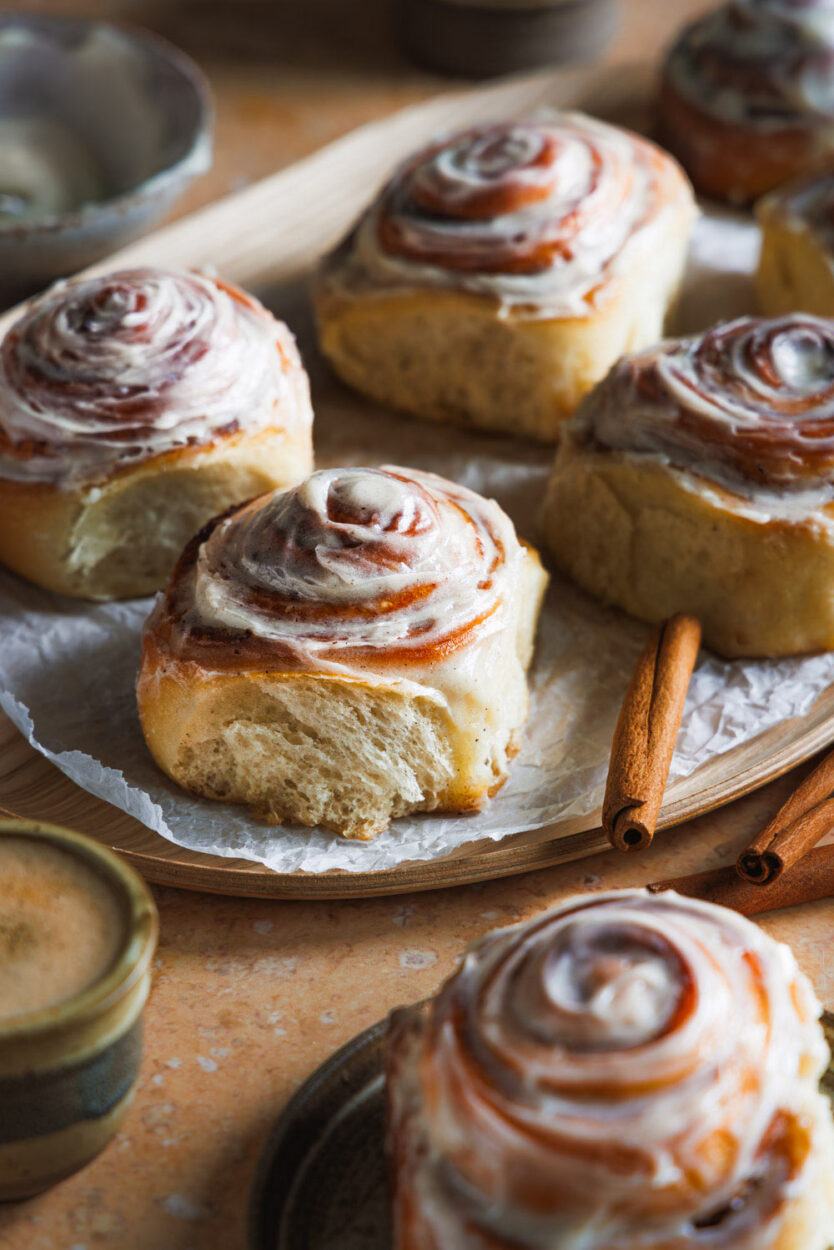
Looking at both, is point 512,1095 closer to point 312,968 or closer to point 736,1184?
point 736,1184

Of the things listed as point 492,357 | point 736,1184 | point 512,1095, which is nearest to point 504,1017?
point 512,1095

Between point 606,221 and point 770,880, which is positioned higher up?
point 606,221

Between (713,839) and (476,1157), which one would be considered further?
(713,839)

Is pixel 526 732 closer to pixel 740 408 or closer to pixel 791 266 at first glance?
pixel 740 408

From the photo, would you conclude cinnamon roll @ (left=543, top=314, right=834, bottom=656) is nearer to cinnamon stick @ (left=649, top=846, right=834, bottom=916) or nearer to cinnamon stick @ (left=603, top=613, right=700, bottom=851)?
cinnamon stick @ (left=603, top=613, right=700, bottom=851)

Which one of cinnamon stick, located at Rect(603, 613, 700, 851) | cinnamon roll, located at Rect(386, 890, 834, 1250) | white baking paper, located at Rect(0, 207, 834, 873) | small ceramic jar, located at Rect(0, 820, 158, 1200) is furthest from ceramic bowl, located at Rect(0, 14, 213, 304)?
cinnamon roll, located at Rect(386, 890, 834, 1250)

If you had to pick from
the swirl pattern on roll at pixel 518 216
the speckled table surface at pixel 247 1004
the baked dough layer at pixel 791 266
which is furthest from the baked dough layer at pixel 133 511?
the baked dough layer at pixel 791 266

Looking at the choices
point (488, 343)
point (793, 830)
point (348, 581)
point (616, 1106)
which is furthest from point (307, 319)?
point (616, 1106)
